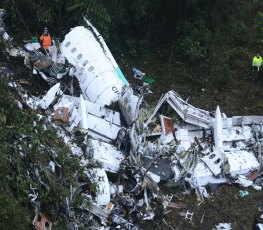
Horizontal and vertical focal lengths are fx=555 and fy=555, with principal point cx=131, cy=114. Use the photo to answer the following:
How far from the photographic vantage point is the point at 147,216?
12.0 m

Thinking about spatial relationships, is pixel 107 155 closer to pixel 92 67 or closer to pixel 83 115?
pixel 83 115

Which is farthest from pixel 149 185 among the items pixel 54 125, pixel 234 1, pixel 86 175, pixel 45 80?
pixel 234 1

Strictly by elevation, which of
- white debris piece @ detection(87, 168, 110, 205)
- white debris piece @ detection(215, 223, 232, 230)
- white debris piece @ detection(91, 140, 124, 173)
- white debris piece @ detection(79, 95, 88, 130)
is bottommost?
white debris piece @ detection(87, 168, 110, 205)

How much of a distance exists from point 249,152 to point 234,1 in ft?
21.5

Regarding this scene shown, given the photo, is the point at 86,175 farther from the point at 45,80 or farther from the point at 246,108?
the point at 246,108

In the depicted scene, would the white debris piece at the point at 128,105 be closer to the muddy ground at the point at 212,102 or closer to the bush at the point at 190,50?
the muddy ground at the point at 212,102

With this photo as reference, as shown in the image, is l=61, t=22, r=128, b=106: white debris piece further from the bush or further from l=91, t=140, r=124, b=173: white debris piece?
the bush

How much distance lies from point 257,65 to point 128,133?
18.1ft

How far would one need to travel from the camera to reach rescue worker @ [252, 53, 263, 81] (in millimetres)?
16594

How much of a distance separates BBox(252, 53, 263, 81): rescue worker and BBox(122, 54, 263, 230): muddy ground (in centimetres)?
21

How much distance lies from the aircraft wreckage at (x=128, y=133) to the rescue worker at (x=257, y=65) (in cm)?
230

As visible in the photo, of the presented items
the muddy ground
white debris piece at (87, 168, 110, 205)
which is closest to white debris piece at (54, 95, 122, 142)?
white debris piece at (87, 168, 110, 205)

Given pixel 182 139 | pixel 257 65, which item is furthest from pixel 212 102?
pixel 182 139

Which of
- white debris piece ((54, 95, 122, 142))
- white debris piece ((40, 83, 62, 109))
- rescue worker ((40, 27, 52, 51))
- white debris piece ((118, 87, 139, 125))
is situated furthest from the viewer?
rescue worker ((40, 27, 52, 51))
